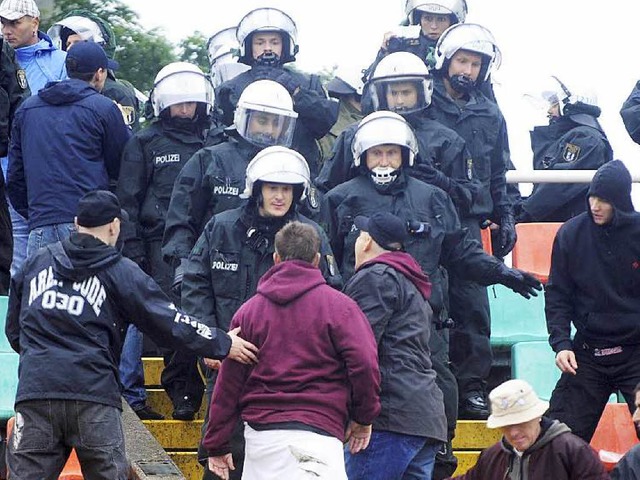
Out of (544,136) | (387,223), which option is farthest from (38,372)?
(544,136)

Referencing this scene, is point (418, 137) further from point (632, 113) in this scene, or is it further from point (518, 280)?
point (632, 113)

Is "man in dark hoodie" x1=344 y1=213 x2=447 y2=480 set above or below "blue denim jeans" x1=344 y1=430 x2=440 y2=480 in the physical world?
above

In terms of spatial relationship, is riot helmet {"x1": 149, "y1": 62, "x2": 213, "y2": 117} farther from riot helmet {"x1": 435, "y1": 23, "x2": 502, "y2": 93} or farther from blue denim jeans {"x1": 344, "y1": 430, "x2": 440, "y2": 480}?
blue denim jeans {"x1": 344, "y1": 430, "x2": 440, "y2": 480}

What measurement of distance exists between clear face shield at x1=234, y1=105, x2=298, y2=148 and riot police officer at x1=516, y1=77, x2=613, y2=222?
8.81 ft

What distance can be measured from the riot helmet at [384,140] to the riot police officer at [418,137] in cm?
21

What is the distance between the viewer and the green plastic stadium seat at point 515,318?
41.5 feet

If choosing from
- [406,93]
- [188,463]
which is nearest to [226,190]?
[406,93]

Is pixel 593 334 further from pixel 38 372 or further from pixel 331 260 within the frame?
pixel 38 372

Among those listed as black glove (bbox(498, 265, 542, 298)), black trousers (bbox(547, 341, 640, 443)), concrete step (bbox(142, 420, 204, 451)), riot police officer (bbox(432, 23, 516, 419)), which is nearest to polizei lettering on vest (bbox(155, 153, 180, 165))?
concrete step (bbox(142, 420, 204, 451))

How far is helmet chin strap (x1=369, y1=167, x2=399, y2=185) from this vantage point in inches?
402

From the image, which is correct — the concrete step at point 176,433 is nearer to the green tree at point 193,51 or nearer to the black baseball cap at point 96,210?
the black baseball cap at point 96,210

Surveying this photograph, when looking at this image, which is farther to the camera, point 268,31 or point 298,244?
point 268,31

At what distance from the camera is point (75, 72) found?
1090 cm

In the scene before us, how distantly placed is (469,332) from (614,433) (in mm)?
1053
